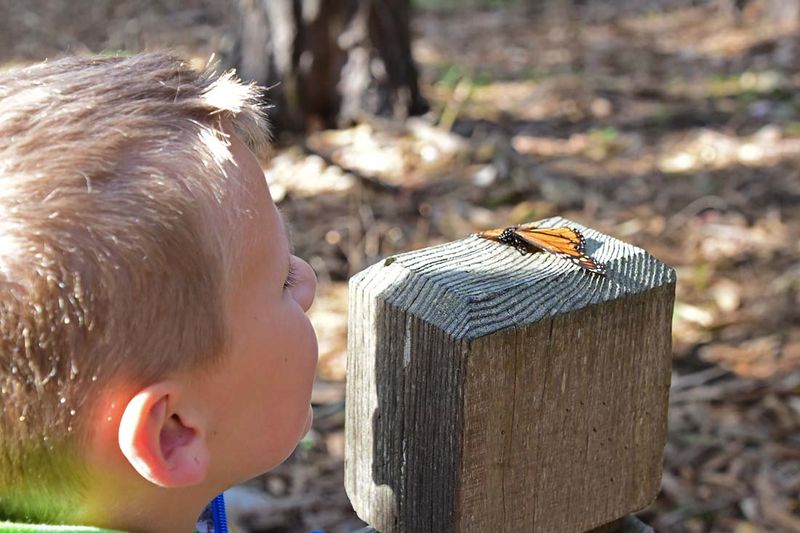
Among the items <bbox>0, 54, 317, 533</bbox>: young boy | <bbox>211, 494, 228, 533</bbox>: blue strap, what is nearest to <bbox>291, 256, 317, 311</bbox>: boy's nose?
<bbox>0, 54, 317, 533</bbox>: young boy

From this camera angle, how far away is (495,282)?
1.31m

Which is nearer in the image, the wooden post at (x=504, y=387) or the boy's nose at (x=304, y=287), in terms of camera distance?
the wooden post at (x=504, y=387)

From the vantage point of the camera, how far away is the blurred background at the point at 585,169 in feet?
9.69

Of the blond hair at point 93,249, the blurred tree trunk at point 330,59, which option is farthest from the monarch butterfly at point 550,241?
the blurred tree trunk at point 330,59

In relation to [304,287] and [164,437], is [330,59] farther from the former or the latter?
[164,437]

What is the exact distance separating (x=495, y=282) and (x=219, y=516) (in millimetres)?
564

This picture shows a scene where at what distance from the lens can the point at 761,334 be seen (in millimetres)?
3418

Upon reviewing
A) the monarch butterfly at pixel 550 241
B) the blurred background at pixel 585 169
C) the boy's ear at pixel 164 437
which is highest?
the monarch butterfly at pixel 550 241

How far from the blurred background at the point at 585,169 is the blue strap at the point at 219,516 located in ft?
3.91

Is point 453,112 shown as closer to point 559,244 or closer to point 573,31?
point 573,31

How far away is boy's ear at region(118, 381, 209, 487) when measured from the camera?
1.15 metres

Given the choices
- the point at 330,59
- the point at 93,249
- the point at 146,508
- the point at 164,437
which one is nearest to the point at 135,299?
the point at 93,249

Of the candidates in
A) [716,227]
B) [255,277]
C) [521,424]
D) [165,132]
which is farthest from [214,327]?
[716,227]

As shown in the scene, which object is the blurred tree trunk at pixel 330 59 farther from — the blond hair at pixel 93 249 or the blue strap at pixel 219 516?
the blond hair at pixel 93 249
